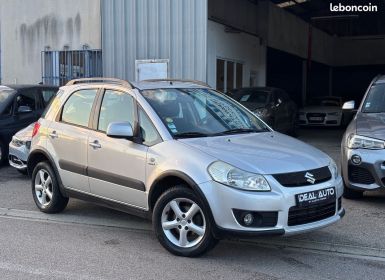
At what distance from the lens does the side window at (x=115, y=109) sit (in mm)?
5793

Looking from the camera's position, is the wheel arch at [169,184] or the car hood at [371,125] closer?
the wheel arch at [169,184]

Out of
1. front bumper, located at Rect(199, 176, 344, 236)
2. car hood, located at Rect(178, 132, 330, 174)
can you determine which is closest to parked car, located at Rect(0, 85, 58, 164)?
car hood, located at Rect(178, 132, 330, 174)

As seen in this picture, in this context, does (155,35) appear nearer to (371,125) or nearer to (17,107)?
(17,107)

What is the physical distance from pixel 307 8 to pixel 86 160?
2392 centimetres

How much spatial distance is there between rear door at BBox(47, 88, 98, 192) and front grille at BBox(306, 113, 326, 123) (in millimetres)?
14728

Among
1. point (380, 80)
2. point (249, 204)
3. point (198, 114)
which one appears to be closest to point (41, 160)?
point (198, 114)

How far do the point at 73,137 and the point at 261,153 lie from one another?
92.7 inches

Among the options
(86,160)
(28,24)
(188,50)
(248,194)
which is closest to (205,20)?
(188,50)

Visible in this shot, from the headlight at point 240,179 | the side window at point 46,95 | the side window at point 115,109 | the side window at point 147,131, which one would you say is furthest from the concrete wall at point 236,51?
the headlight at point 240,179

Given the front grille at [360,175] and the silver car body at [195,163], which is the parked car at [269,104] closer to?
the front grille at [360,175]

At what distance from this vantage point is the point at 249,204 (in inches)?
182

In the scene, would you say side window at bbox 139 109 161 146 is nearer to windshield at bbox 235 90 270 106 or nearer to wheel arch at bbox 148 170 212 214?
wheel arch at bbox 148 170 212 214

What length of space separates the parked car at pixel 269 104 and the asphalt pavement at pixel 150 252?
7.15 metres

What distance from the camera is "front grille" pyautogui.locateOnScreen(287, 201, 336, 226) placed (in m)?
4.77
